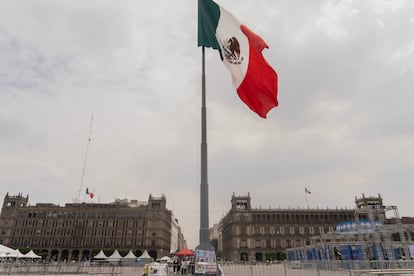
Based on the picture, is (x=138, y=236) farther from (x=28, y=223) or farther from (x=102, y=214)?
(x=28, y=223)

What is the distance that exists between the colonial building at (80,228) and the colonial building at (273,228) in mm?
26307

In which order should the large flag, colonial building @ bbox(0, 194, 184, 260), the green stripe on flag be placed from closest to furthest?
the large flag → the green stripe on flag → colonial building @ bbox(0, 194, 184, 260)

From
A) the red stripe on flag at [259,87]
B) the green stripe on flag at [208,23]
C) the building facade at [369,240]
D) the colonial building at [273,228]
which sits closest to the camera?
the red stripe on flag at [259,87]

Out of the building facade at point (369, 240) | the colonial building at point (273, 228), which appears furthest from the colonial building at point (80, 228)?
the building facade at point (369, 240)

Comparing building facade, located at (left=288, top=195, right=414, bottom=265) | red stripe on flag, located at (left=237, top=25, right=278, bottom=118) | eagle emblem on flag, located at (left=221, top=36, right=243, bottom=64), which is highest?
eagle emblem on flag, located at (left=221, top=36, right=243, bottom=64)

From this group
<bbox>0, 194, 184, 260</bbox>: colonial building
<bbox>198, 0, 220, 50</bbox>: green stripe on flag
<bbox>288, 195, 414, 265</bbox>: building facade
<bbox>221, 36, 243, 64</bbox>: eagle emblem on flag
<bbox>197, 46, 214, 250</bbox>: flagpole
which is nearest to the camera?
<bbox>197, 46, 214, 250</bbox>: flagpole

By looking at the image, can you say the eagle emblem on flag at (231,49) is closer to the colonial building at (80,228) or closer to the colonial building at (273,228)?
the colonial building at (273,228)

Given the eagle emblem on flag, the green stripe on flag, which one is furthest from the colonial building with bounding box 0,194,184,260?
the eagle emblem on flag

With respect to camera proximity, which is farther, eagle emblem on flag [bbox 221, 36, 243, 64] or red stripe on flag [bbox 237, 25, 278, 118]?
eagle emblem on flag [bbox 221, 36, 243, 64]

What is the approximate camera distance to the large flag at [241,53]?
439 inches

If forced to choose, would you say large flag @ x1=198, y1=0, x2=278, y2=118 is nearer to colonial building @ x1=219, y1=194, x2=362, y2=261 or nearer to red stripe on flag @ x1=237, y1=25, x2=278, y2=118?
red stripe on flag @ x1=237, y1=25, x2=278, y2=118

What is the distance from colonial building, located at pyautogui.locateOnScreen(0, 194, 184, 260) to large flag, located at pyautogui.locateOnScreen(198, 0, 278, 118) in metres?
90.6

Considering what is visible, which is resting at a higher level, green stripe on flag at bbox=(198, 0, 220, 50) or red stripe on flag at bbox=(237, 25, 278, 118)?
green stripe on flag at bbox=(198, 0, 220, 50)

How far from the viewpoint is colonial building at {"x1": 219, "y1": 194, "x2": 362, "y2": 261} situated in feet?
299
